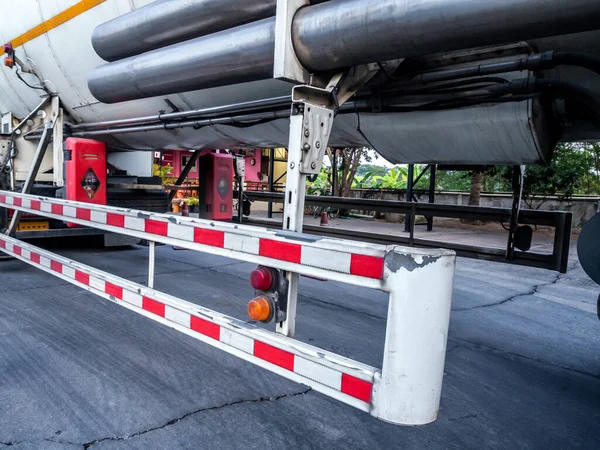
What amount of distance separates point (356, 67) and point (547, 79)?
880mm

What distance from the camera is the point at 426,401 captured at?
4.59 ft

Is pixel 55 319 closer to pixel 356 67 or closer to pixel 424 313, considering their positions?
pixel 356 67

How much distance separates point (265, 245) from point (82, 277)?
163cm

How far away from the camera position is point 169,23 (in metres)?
2.78

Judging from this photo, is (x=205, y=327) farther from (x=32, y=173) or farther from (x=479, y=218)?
(x=32, y=173)

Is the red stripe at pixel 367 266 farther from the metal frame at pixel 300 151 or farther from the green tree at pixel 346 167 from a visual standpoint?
the green tree at pixel 346 167

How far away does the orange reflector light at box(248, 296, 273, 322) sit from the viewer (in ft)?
6.05

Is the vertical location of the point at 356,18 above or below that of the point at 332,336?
above

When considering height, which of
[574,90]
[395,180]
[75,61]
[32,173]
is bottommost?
[32,173]

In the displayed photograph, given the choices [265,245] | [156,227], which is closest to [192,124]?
[156,227]

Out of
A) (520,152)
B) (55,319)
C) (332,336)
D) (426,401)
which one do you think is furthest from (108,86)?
(426,401)

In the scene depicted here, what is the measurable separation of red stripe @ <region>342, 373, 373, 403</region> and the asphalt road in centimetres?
72

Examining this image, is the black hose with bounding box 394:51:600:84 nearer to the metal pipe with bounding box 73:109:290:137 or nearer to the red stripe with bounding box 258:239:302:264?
the metal pipe with bounding box 73:109:290:137

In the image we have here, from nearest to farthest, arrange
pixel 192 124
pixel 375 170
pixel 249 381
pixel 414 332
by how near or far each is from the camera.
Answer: pixel 414 332 → pixel 249 381 → pixel 192 124 → pixel 375 170
